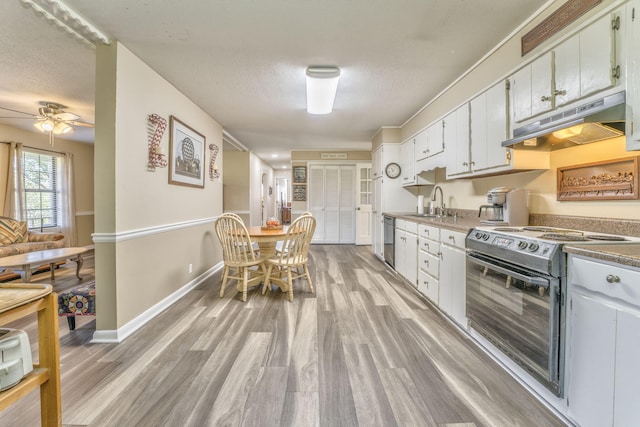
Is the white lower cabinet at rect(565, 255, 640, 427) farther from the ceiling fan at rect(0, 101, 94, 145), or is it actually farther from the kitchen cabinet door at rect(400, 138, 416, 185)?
the ceiling fan at rect(0, 101, 94, 145)

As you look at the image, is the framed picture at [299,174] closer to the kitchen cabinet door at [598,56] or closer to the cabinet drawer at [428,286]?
the cabinet drawer at [428,286]

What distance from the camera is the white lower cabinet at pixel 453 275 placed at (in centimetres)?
227

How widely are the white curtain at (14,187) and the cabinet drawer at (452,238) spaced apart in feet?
21.2

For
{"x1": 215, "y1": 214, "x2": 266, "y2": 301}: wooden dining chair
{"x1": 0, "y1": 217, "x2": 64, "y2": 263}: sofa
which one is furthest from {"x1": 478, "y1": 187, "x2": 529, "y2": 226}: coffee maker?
{"x1": 0, "y1": 217, "x2": 64, "y2": 263}: sofa

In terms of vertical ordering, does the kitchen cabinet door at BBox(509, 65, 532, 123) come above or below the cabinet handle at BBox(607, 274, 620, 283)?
above

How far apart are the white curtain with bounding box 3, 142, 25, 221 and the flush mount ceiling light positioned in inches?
198

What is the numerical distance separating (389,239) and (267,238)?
2104 mm

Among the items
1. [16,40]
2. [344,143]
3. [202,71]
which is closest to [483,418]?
[202,71]

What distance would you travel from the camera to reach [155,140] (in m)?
2.68

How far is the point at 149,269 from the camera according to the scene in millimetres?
2643

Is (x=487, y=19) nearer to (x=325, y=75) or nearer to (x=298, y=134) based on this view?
(x=325, y=75)

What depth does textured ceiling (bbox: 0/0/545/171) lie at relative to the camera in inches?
74.1

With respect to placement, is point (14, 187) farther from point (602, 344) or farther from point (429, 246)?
point (602, 344)

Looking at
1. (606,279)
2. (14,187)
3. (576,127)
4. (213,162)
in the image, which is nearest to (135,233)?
(213,162)
